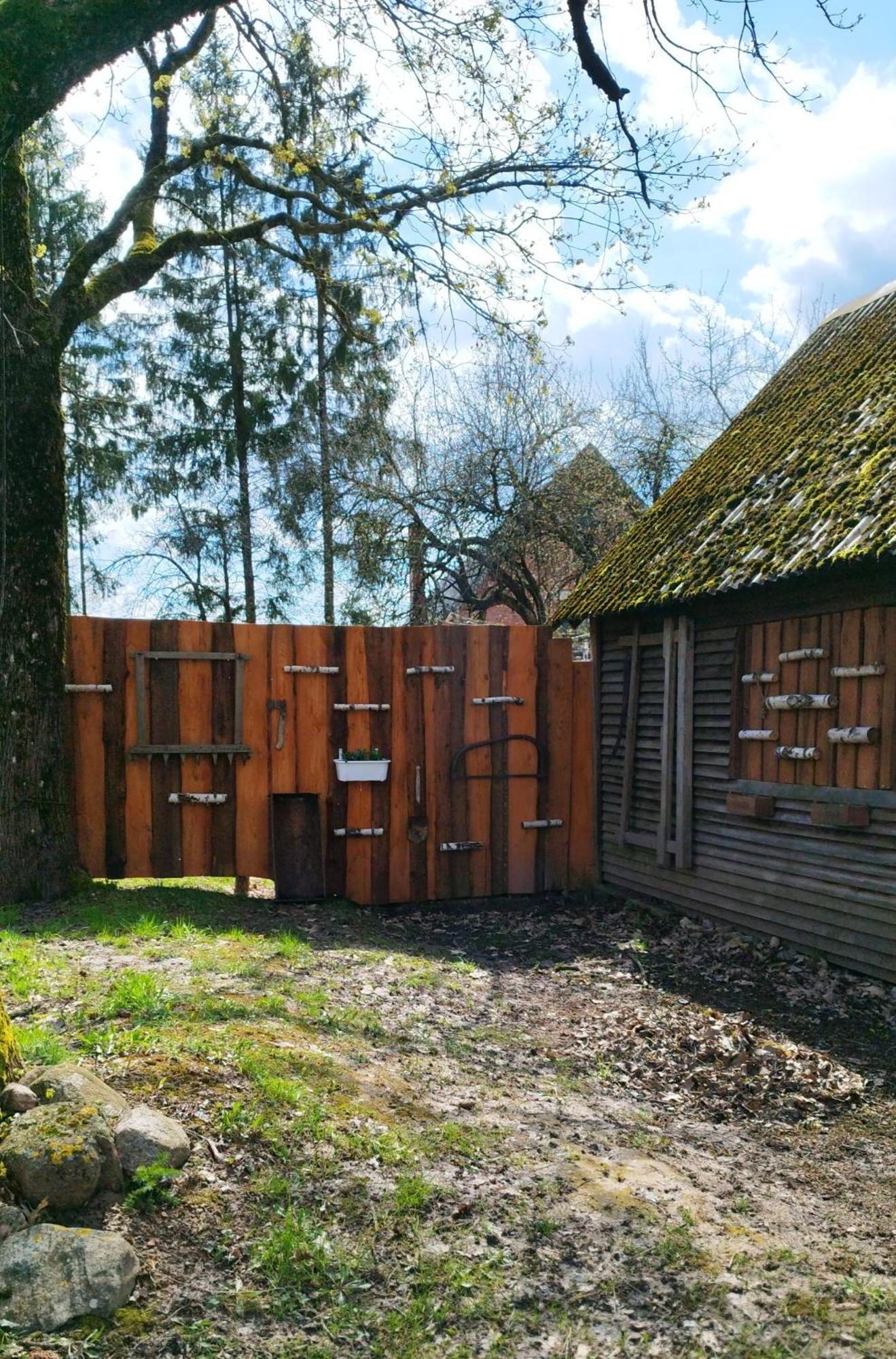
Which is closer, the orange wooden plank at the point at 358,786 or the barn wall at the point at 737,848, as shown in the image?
the barn wall at the point at 737,848

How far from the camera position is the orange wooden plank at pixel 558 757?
934 cm

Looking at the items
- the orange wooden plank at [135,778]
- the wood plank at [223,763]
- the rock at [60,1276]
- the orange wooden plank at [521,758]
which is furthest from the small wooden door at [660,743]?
the rock at [60,1276]

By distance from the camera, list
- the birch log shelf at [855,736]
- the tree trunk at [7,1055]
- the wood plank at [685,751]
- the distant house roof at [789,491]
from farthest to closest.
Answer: the wood plank at [685,751] → the distant house roof at [789,491] → the birch log shelf at [855,736] → the tree trunk at [7,1055]

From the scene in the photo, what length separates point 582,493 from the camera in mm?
16531

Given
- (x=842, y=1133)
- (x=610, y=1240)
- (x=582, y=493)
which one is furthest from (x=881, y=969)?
(x=582, y=493)

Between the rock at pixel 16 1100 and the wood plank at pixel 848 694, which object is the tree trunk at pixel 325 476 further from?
the rock at pixel 16 1100

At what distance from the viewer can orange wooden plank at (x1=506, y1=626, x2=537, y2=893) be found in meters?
9.14

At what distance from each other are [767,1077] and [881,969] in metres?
1.69

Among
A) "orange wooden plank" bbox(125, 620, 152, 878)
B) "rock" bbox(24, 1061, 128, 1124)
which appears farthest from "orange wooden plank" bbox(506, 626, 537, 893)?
"rock" bbox(24, 1061, 128, 1124)

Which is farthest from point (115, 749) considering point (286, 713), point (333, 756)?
point (333, 756)

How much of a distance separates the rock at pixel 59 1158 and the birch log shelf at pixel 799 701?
5396 millimetres

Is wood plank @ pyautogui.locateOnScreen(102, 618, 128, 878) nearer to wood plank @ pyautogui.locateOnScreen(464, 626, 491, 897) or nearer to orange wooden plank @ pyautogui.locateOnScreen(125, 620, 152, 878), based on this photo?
orange wooden plank @ pyautogui.locateOnScreen(125, 620, 152, 878)

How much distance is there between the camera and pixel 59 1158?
287cm

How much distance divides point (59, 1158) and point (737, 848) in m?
6.08
